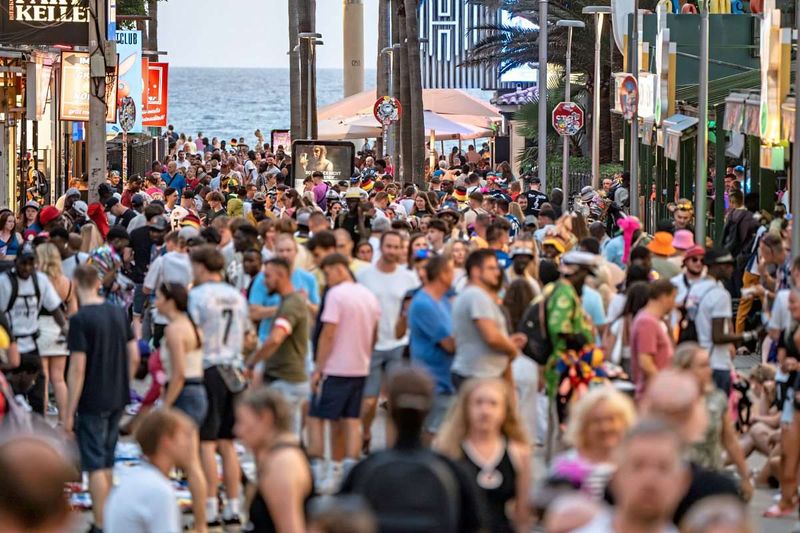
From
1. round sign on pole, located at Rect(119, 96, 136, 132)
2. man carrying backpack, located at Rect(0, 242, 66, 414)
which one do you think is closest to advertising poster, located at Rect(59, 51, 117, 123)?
round sign on pole, located at Rect(119, 96, 136, 132)

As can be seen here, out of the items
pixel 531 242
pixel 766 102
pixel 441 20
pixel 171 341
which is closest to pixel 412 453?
pixel 171 341

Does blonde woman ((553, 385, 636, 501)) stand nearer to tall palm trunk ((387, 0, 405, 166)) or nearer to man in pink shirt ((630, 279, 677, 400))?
man in pink shirt ((630, 279, 677, 400))

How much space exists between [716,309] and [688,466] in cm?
564

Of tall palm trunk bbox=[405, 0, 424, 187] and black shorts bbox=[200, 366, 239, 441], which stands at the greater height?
tall palm trunk bbox=[405, 0, 424, 187]

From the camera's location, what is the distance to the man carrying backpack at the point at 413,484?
6.39 meters

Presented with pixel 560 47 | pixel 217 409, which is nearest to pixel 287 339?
pixel 217 409

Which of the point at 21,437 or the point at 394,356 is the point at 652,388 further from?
the point at 394,356

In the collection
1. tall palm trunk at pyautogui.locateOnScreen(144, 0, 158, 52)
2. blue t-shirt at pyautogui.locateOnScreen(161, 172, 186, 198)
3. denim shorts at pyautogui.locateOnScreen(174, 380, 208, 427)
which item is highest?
tall palm trunk at pyautogui.locateOnScreen(144, 0, 158, 52)

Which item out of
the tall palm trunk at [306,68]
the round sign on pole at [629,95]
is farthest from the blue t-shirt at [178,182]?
the tall palm trunk at [306,68]

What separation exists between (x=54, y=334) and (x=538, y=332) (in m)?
4.06

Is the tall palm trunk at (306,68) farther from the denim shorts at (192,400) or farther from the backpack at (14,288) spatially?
the denim shorts at (192,400)

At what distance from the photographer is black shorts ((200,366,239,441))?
1124cm

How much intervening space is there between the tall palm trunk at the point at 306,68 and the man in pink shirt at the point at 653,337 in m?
37.6

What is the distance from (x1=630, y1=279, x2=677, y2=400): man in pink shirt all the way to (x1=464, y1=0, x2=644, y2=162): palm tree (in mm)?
35619
